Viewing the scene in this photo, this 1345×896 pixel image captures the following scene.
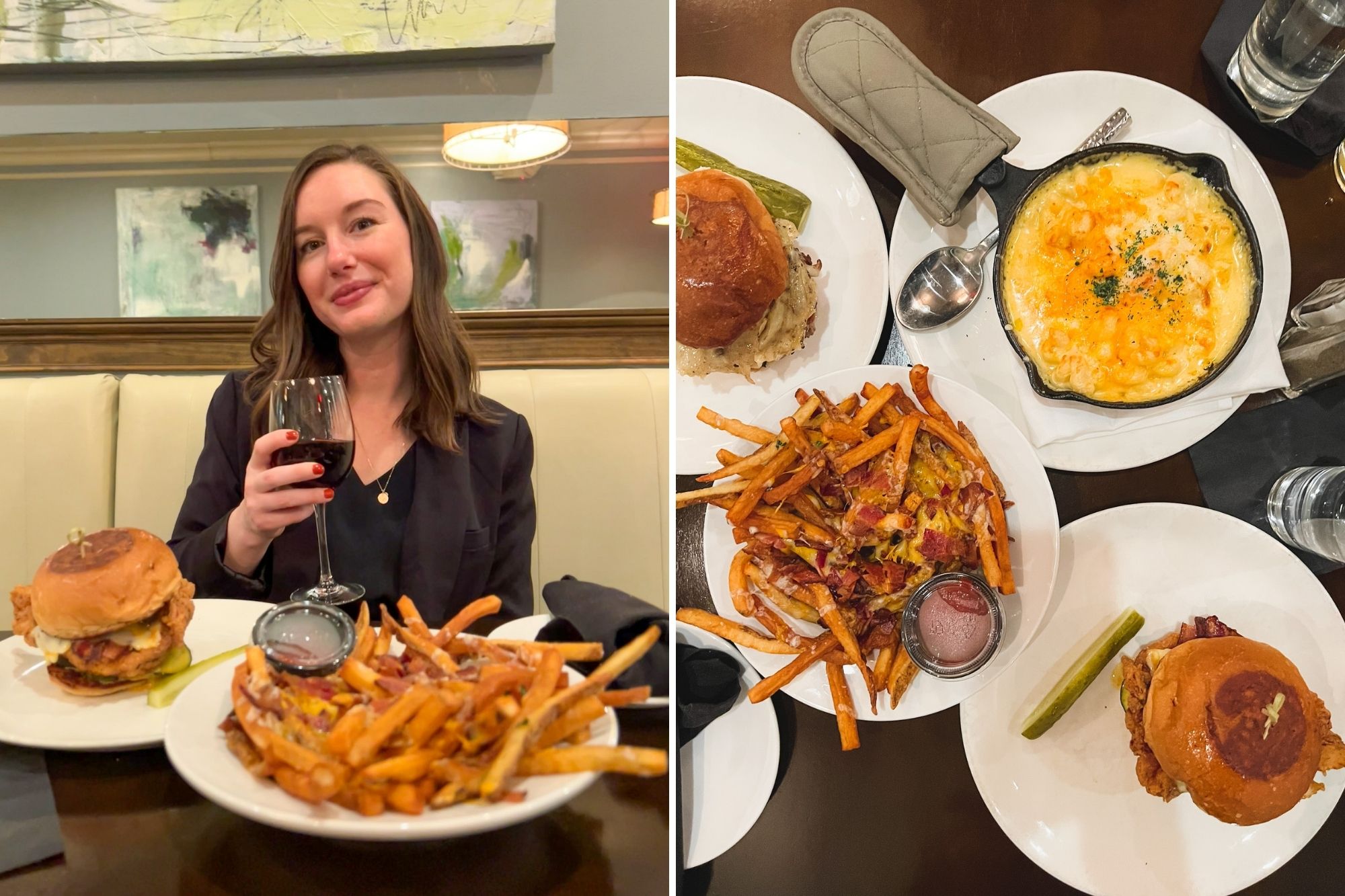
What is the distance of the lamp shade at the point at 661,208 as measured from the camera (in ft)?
3.52

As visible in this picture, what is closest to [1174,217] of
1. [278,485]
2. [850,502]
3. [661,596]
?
[850,502]

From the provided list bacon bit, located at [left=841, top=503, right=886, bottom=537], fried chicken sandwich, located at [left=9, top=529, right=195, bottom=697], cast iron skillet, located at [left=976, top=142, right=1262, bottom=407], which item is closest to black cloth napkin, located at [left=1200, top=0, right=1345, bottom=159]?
cast iron skillet, located at [left=976, top=142, right=1262, bottom=407]

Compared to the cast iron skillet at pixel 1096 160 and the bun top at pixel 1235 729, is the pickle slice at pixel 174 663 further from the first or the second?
the bun top at pixel 1235 729

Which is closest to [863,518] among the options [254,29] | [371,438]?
[371,438]

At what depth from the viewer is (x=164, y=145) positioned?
1053 millimetres

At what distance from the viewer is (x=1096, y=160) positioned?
3.52 ft

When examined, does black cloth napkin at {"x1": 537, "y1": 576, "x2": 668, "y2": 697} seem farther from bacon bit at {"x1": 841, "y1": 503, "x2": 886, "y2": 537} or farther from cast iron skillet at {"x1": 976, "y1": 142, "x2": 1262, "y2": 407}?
cast iron skillet at {"x1": 976, "y1": 142, "x2": 1262, "y2": 407}

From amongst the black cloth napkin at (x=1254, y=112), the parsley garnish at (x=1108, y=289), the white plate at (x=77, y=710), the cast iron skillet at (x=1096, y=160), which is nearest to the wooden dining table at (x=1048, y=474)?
the black cloth napkin at (x=1254, y=112)

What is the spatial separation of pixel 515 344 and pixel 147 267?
18.5 inches

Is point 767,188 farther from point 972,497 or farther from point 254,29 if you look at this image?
point 254,29

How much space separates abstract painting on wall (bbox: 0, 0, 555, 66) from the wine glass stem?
613 millimetres

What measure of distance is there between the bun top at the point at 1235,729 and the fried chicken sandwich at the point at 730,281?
699mm

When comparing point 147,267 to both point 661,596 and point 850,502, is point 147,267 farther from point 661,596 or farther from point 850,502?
point 850,502

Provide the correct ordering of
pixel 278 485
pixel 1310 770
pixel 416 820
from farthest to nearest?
pixel 1310 770
pixel 278 485
pixel 416 820
